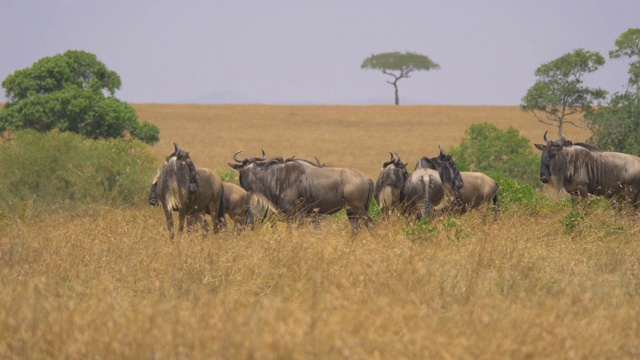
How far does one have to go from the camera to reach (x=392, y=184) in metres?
14.4

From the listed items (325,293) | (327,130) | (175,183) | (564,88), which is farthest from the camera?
(327,130)

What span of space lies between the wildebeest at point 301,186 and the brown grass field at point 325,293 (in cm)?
79

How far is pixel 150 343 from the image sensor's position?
17.9 feet

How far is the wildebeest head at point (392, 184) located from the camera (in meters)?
14.4

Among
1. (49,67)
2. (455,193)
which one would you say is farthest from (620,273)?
(49,67)

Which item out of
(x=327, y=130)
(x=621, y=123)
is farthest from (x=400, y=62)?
(x=621, y=123)

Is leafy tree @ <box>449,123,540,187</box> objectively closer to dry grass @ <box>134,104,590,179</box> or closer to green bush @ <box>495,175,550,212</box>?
dry grass @ <box>134,104,590,179</box>

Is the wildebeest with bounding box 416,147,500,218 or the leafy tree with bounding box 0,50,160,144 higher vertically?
the leafy tree with bounding box 0,50,160,144

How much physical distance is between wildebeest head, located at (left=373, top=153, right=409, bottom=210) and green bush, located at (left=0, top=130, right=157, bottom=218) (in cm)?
1081

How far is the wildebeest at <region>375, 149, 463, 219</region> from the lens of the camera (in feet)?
46.0

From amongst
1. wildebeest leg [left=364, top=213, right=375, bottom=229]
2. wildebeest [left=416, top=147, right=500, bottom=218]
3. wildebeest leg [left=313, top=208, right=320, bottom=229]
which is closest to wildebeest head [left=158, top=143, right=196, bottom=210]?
wildebeest leg [left=313, top=208, right=320, bottom=229]

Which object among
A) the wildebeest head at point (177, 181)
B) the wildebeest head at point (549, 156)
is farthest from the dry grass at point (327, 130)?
the wildebeest head at point (177, 181)

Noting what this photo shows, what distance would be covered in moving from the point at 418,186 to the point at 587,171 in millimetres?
3967

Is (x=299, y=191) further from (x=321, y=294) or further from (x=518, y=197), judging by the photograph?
(x=321, y=294)
